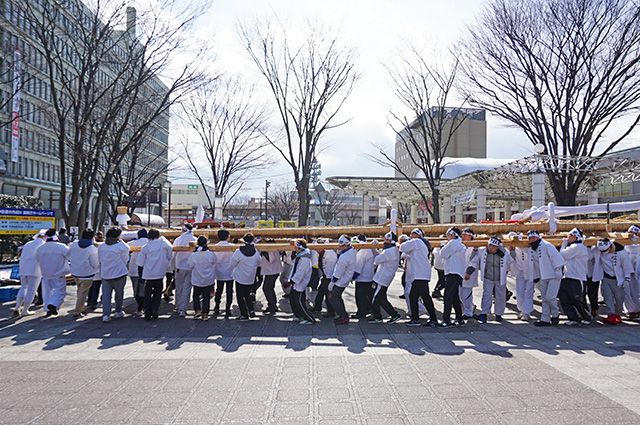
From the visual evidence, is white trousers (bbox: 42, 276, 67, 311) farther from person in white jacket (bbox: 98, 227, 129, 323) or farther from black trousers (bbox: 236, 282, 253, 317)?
black trousers (bbox: 236, 282, 253, 317)

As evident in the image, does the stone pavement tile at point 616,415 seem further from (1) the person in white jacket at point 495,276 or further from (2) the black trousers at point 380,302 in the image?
(2) the black trousers at point 380,302

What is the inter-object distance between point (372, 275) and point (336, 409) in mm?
4407

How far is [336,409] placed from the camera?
4160 mm

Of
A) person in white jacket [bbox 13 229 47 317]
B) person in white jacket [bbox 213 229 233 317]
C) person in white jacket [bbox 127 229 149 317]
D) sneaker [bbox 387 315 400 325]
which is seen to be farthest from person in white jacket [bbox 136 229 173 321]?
sneaker [bbox 387 315 400 325]

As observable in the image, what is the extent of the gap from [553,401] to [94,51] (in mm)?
14948

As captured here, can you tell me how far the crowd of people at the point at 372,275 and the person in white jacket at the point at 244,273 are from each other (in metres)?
0.02

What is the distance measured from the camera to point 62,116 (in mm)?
13633

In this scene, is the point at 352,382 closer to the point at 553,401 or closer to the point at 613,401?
the point at 553,401

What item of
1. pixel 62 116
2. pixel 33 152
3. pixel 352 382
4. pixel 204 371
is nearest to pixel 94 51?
pixel 62 116

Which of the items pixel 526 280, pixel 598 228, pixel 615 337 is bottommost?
pixel 615 337

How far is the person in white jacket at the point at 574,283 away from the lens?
782 cm

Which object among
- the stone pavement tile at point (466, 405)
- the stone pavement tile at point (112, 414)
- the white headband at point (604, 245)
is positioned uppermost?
the white headband at point (604, 245)

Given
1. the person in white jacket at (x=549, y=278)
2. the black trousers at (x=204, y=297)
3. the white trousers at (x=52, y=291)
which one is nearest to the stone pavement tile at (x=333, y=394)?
the black trousers at (x=204, y=297)

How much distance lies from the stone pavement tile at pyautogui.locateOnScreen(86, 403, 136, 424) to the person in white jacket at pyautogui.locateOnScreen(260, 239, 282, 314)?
189 inches
